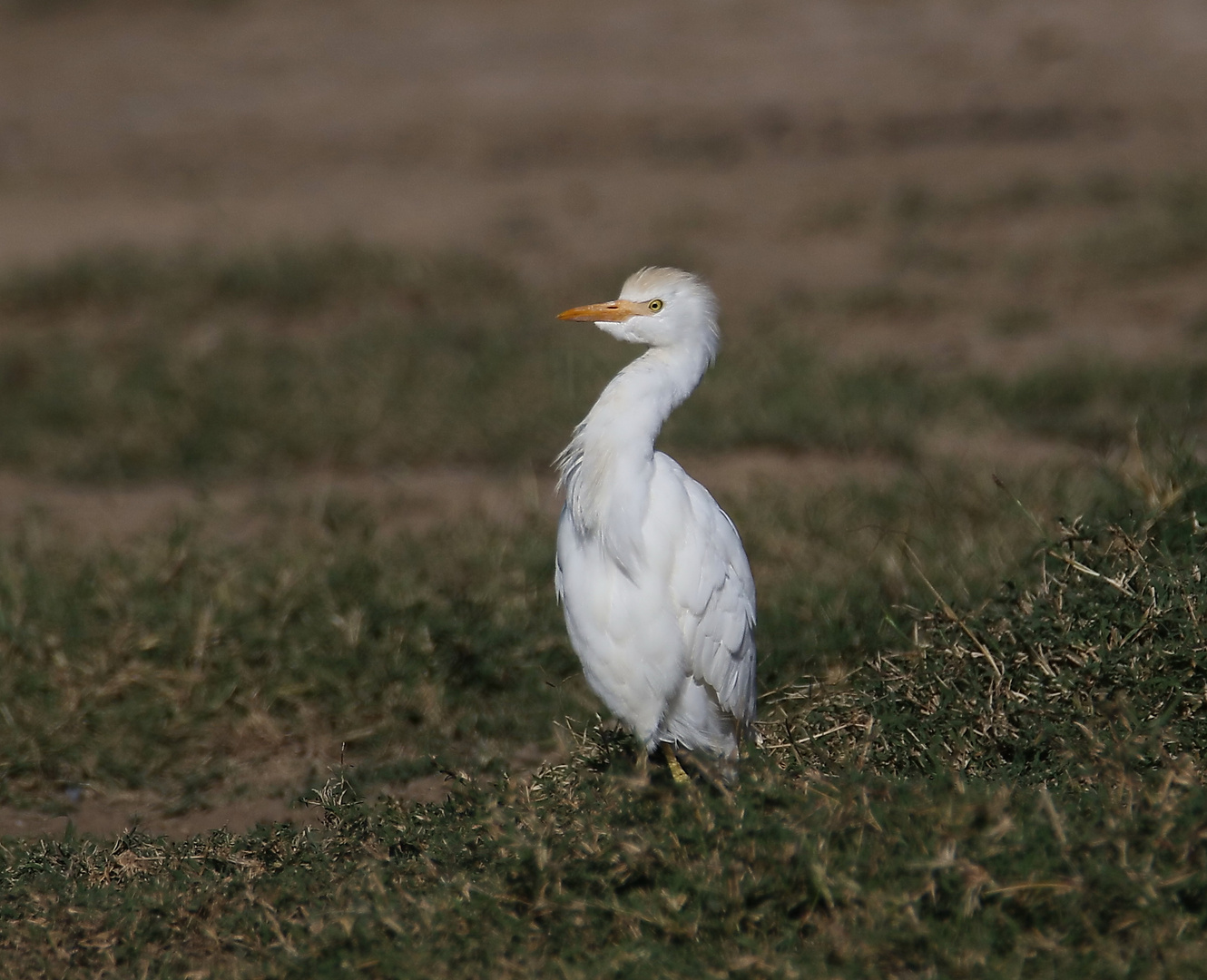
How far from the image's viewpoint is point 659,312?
332cm

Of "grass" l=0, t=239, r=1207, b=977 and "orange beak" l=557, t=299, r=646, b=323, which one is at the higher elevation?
"orange beak" l=557, t=299, r=646, b=323

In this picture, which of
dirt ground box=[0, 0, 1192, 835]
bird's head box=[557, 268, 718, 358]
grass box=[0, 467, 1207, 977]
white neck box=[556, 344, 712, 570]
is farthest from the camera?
dirt ground box=[0, 0, 1192, 835]

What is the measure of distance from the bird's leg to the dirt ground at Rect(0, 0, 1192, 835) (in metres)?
3.87

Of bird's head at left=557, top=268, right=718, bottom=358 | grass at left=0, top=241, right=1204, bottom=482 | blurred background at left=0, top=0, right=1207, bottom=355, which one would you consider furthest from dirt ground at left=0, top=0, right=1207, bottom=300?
bird's head at left=557, top=268, right=718, bottom=358

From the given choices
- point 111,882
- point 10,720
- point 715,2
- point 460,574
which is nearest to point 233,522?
point 460,574

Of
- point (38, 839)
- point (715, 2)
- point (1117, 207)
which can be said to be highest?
point (715, 2)

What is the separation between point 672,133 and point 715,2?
2183 millimetres

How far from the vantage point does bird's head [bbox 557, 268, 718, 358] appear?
3.31 meters

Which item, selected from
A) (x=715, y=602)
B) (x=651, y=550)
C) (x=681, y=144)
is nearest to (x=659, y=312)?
(x=651, y=550)

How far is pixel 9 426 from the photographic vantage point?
6.53m

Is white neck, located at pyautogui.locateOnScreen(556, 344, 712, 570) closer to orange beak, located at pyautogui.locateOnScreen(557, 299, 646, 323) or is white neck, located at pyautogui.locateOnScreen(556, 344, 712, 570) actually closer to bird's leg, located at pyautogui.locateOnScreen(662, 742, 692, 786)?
orange beak, located at pyautogui.locateOnScreen(557, 299, 646, 323)

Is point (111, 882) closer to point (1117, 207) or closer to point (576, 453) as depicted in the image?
point (576, 453)

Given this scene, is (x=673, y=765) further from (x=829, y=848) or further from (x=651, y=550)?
(x=829, y=848)

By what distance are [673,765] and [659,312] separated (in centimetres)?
101
